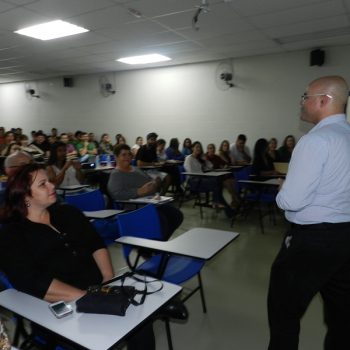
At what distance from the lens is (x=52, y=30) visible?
460 cm

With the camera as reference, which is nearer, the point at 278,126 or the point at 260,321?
the point at 260,321

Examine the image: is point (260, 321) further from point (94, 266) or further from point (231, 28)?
point (231, 28)

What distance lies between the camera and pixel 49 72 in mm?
8391

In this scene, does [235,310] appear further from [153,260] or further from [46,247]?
[46,247]

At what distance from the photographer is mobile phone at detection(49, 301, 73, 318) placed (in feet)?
3.62

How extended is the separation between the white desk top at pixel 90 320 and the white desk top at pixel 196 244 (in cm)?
41

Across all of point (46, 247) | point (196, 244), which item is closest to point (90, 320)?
point (46, 247)

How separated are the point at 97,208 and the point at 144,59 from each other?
4.89 meters

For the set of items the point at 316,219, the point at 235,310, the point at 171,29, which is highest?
the point at 171,29

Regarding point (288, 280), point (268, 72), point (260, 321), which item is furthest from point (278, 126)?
point (288, 280)

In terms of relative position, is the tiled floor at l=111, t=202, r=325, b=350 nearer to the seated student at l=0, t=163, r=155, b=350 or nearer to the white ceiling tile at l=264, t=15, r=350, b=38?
the seated student at l=0, t=163, r=155, b=350

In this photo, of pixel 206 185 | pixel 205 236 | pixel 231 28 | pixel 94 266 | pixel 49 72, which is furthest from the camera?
pixel 49 72

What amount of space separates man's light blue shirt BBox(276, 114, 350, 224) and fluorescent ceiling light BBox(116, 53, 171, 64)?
18.5ft

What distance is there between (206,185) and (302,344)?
3.25 metres
